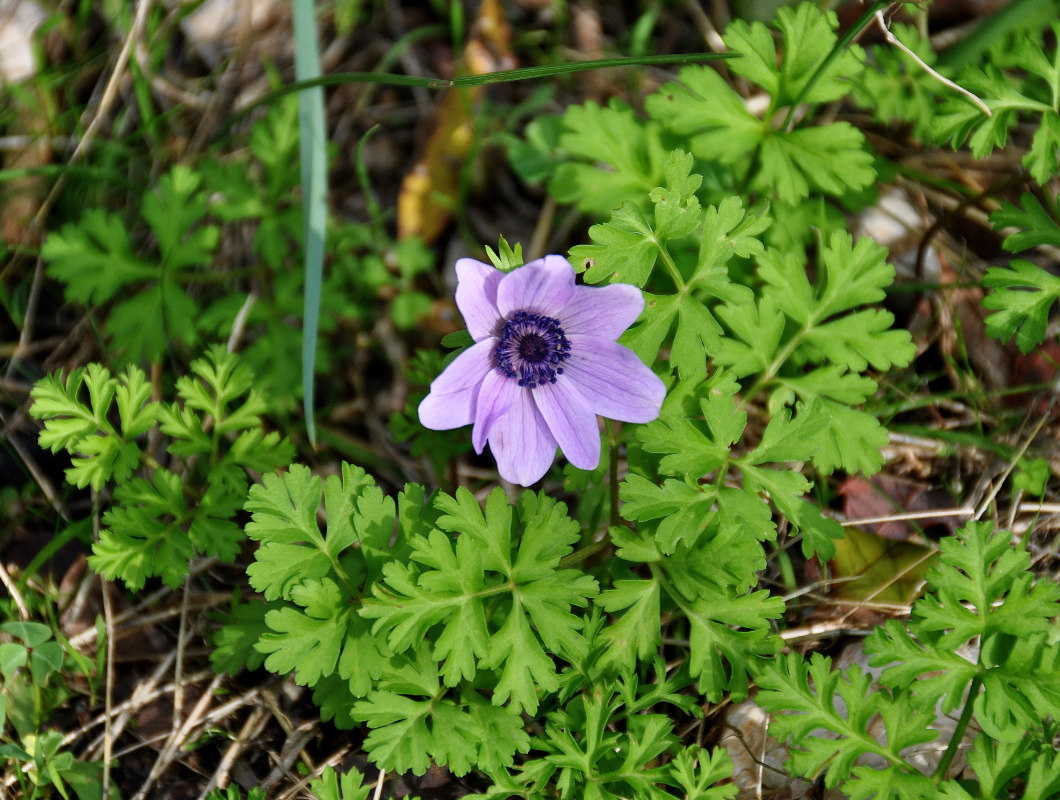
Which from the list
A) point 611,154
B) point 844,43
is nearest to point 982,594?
point 844,43

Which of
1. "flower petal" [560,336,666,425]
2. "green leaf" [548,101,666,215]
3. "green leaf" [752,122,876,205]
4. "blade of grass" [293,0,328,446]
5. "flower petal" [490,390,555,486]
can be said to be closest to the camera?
"flower petal" [560,336,666,425]

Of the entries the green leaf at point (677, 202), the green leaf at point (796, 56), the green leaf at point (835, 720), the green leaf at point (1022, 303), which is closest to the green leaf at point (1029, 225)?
the green leaf at point (1022, 303)

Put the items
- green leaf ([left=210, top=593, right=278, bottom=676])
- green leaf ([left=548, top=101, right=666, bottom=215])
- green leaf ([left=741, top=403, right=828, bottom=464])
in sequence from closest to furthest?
green leaf ([left=741, top=403, right=828, bottom=464]) → green leaf ([left=210, top=593, right=278, bottom=676]) → green leaf ([left=548, top=101, right=666, bottom=215])

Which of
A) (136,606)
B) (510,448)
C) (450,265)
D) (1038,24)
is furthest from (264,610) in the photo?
(1038,24)

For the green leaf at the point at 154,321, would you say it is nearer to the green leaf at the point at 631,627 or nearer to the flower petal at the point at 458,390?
the flower petal at the point at 458,390

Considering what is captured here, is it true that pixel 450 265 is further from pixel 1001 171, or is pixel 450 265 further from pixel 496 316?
pixel 1001 171

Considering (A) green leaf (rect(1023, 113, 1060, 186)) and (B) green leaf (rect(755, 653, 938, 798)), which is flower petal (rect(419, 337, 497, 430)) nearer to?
(B) green leaf (rect(755, 653, 938, 798))

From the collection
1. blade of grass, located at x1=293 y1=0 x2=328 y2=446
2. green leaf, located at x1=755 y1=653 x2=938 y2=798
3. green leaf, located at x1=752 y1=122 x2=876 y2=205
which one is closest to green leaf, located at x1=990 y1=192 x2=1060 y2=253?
green leaf, located at x1=752 y1=122 x2=876 y2=205
